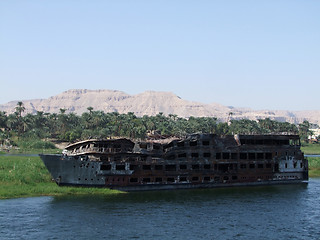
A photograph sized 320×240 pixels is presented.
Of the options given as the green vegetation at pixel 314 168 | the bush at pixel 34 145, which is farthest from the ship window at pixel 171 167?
the bush at pixel 34 145

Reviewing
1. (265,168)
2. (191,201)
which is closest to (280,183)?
(265,168)

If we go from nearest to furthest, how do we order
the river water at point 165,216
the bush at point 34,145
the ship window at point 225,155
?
the river water at point 165,216, the ship window at point 225,155, the bush at point 34,145

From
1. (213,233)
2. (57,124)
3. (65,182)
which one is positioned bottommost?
(213,233)

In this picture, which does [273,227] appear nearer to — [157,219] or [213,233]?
[213,233]

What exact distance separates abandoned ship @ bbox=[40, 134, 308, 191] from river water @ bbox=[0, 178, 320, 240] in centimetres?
308

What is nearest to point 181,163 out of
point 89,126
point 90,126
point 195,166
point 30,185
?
point 195,166

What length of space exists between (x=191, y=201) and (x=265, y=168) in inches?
666

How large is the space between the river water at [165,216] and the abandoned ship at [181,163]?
3.08 meters

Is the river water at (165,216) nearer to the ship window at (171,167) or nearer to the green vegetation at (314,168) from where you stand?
the ship window at (171,167)

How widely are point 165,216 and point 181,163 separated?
619 inches

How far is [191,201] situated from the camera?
4691cm

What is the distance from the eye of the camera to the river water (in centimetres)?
3403

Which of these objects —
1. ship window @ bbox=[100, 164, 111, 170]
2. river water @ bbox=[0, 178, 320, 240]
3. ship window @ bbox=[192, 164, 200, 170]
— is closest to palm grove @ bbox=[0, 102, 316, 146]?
ship window @ bbox=[192, 164, 200, 170]

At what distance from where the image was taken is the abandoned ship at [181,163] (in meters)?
50.7
